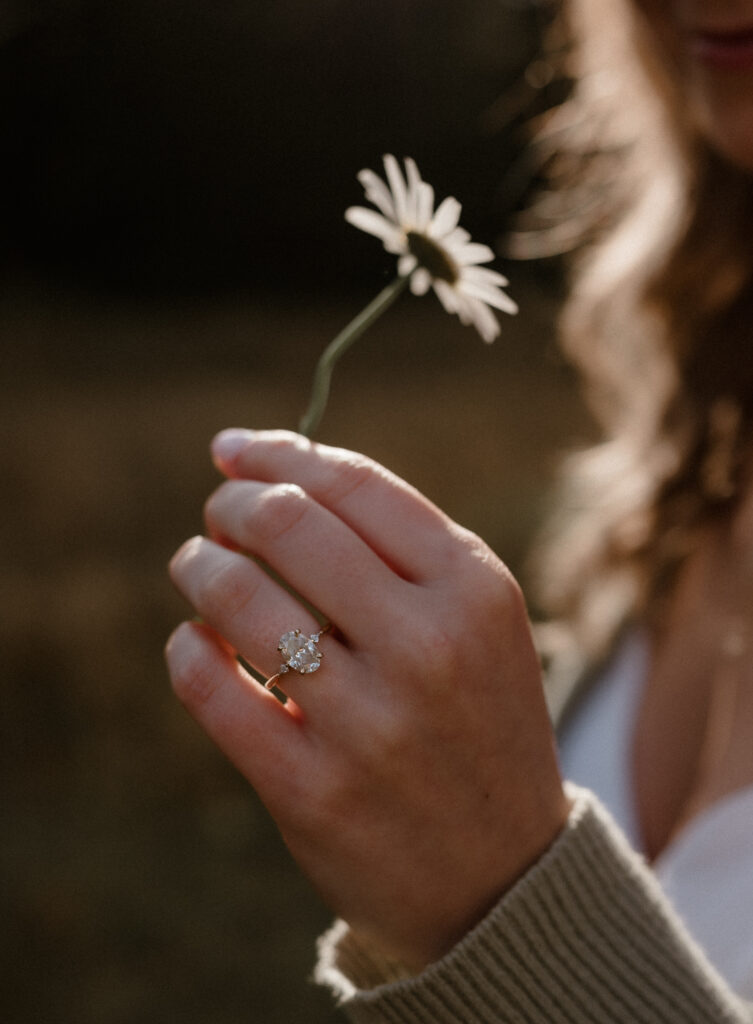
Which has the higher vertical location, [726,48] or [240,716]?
[726,48]

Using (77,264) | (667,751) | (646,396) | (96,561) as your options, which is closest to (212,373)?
(77,264)

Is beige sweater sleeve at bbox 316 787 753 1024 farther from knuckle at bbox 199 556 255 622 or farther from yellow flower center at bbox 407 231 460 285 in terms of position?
yellow flower center at bbox 407 231 460 285

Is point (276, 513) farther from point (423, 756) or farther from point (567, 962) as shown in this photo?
point (567, 962)

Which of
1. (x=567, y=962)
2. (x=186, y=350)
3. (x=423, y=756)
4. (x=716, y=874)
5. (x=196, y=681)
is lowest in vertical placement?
(x=716, y=874)

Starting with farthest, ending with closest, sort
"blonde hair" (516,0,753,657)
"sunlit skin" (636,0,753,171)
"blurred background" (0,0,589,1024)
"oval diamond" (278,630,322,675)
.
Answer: "blurred background" (0,0,589,1024) < "blonde hair" (516,0,753,657) < "sunlit skin" (636,0,753,171) < "oval diamond" (278,630,322,675)

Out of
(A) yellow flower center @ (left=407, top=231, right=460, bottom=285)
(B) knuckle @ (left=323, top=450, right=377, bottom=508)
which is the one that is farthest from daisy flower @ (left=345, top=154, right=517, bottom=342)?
(B) knuckle @ (left=323, top=450, right=377, bottom=508)

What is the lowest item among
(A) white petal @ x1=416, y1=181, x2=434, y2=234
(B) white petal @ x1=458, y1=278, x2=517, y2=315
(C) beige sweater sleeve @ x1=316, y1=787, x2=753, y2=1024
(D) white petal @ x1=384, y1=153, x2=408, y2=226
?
(C) beige sweater sleeve @ x1=316, y1=787, x2=753, y2=1024

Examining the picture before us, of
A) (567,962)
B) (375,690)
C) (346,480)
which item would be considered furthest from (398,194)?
(567,962)
